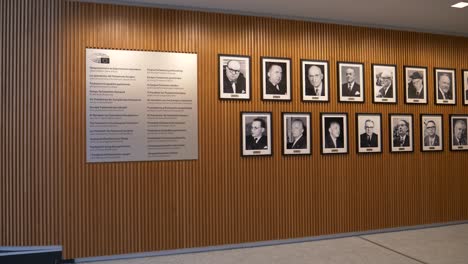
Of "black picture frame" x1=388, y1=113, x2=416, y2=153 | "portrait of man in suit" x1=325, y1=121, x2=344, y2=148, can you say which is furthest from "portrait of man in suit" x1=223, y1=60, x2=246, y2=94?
"black picture frame" x1=388, y1=113, x2=416, y2=153

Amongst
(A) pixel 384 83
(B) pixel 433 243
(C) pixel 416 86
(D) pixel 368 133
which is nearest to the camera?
(B) pixel 433 243

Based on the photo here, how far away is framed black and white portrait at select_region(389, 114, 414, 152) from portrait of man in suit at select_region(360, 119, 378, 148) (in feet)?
1.33

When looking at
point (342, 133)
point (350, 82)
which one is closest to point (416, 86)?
point (350, 82)

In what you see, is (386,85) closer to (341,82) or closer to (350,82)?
(350,82)

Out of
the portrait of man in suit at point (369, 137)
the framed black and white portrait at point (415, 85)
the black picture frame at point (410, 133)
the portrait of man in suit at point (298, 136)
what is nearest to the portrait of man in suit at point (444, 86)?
the framed black and white portrait at point (415, 85)

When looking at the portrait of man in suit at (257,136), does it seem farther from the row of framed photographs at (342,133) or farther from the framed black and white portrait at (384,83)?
the framed black and white portrait at (384,83)

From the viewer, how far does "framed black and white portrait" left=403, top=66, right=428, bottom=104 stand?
776 cm

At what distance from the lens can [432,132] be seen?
7.93 m

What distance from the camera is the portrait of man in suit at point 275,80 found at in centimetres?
685

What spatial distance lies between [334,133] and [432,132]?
7.82ft

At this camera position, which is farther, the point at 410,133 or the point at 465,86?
the point at 465,86

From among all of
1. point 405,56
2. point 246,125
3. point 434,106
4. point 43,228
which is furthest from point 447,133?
point 43,228

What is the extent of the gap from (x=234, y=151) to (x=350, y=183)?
2.47m

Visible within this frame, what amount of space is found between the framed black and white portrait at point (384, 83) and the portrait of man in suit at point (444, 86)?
114 centimetres
